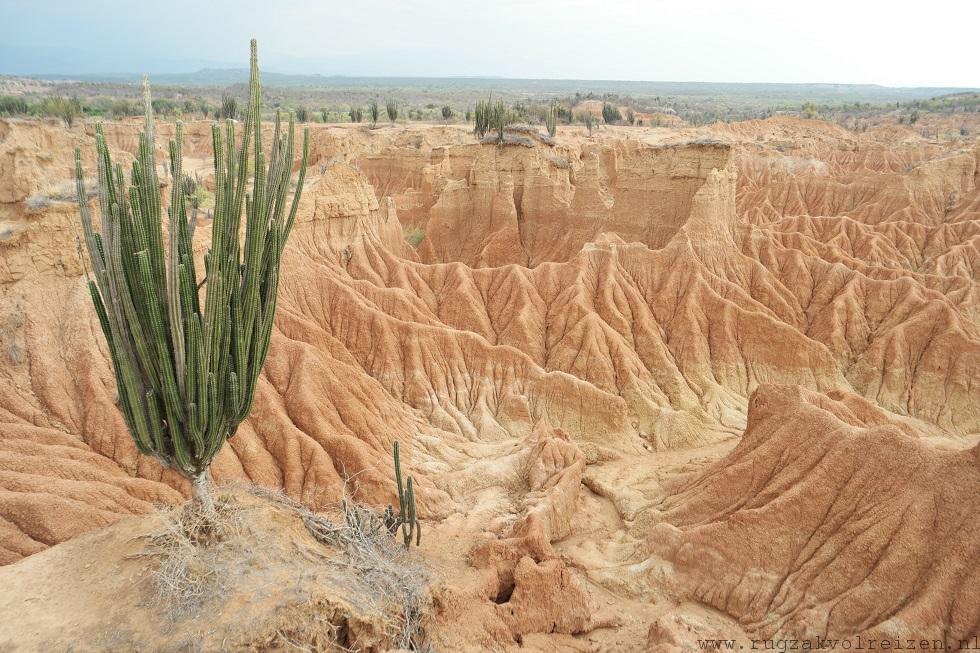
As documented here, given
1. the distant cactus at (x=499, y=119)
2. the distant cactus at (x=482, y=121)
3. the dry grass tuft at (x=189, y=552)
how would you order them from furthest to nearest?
1. the distant cactus at (x=482, y=121)
2. the distant cactus at (x=499, y=119)
3. the dry grass tuft at (x=189, y=552)

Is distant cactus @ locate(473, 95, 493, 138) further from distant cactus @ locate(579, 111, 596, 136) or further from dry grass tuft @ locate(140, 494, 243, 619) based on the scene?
dry grass tuft @ locate(140, 494, 243, 619)

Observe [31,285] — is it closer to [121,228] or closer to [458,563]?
[121,228]

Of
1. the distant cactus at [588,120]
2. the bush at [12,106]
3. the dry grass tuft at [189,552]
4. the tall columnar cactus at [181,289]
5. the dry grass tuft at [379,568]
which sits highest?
the distant cactus at [588,120]

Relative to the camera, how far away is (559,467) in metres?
24.9

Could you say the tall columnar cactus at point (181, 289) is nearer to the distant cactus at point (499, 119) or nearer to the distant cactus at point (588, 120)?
the distant cactus at point (499, 119)

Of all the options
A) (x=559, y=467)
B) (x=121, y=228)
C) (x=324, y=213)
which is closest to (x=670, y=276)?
(x=559, y=467)

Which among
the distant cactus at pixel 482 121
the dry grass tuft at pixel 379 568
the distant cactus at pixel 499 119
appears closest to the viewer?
the dry grass tuft at pixel 379 568

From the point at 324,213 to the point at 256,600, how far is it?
28787 millimetres

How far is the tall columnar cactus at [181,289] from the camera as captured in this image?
29.7ft

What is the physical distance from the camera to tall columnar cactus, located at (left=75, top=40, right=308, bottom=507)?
9.06 meters

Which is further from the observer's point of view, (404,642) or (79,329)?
(79,329)

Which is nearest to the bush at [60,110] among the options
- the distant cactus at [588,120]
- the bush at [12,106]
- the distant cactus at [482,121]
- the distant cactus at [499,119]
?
the bush at [12,106]

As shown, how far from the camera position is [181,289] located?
31.5ft

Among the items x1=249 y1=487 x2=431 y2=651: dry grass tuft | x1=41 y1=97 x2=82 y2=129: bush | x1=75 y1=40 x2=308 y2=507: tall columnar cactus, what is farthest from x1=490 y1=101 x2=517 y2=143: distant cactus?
x1=41 y1=97 x2=82 y2=129: bush
